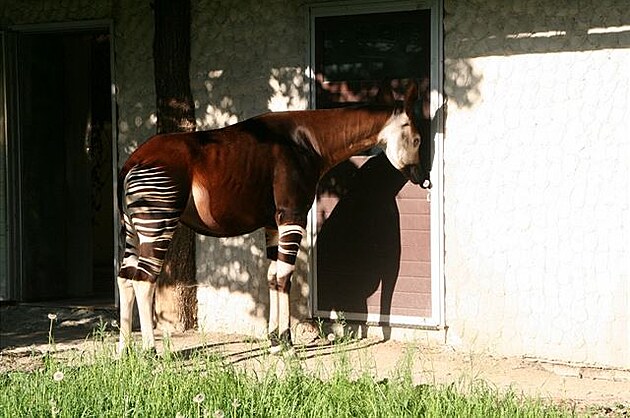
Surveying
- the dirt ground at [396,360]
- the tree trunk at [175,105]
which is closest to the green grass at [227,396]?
the dirt ground at [396,360]

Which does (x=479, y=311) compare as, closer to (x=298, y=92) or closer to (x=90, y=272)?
(x=298, y=92)

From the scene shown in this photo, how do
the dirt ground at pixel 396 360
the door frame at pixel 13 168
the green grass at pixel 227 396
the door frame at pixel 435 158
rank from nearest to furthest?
the green grass at pixel 227 396, the dirt ground at pixel 396 360, the door frame at pixel 435 158, the door frame at pixel 13 168

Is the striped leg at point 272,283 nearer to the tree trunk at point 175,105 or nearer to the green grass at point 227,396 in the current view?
the tree trunk at point 175,105

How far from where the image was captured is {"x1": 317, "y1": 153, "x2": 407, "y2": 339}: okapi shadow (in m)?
9.63

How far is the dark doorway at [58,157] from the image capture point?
1174 cm

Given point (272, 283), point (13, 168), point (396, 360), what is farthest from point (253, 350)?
point (13, 168)

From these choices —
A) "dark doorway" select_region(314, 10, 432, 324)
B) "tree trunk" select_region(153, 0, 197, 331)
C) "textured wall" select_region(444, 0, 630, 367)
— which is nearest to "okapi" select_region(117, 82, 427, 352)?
"dark doorway" select_region(314, 10, 432, 324)

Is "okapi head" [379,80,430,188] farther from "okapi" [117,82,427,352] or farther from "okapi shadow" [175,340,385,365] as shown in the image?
"okapi shadow" [175,340,385,365]

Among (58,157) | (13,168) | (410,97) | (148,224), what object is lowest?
(148,224)

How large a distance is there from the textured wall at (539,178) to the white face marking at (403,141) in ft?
0.99

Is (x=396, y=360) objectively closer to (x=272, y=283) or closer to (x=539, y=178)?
(x=272, y=283)

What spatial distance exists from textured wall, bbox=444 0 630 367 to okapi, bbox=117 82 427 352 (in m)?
0.45

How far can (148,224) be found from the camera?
843 centimetres

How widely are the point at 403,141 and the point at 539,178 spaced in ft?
3.30
